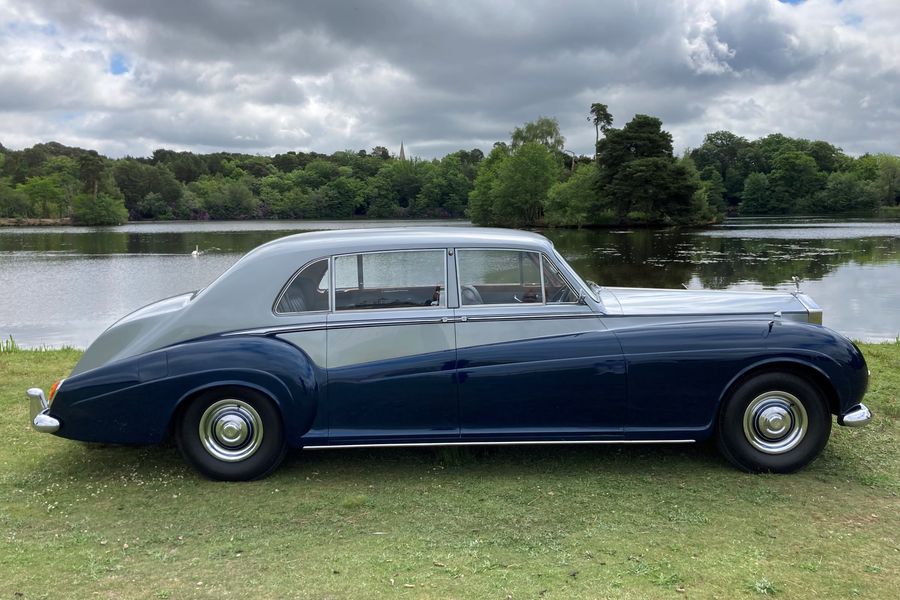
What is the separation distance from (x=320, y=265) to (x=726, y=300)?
325 centimetres

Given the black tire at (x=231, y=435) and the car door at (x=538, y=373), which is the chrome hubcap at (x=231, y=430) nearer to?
the black tire at (x=231, y=435)

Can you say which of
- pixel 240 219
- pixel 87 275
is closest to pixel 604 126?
pixel 240 219

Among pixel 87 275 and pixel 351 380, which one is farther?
pixel 87 275

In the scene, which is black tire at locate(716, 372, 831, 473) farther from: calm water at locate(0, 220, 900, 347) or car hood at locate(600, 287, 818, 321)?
calm water at locate(0, 220, 900, 347)

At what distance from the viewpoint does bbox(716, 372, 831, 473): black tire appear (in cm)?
491

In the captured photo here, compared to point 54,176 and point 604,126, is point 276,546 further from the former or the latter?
point 54,176

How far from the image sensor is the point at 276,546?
3.91 metres

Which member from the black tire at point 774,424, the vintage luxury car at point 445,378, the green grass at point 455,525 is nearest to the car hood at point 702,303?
the vintage luxury car at point 445,378

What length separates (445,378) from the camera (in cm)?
480

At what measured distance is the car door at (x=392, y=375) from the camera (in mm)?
4809

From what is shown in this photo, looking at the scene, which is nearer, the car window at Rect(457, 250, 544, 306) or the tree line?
the car window at Rect(457, 250, 544, 306)

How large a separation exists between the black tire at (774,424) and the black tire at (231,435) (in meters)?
3.31

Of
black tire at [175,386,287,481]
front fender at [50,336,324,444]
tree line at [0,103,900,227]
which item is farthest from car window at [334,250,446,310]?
tree line at [0,103,900,227]

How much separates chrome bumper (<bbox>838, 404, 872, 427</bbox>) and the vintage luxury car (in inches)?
0.5
